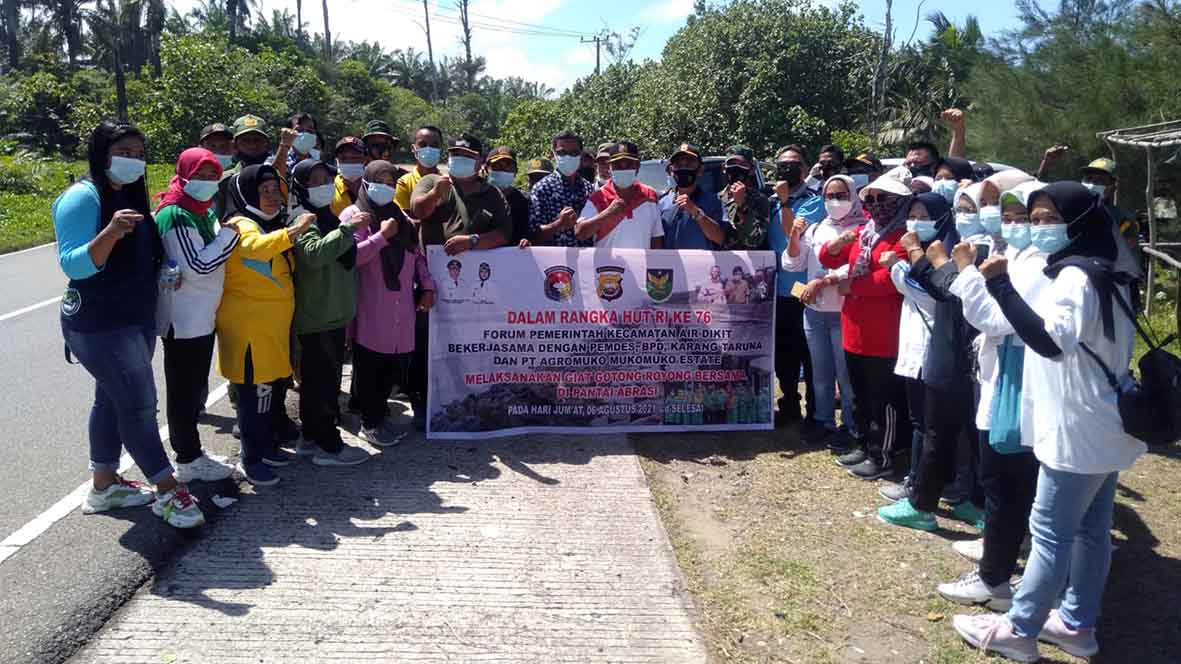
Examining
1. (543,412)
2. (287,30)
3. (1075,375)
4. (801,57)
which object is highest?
(287,30)

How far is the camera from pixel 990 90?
11555mm

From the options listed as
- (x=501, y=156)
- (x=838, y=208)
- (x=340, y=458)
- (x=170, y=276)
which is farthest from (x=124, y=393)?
(x=838, y=208)

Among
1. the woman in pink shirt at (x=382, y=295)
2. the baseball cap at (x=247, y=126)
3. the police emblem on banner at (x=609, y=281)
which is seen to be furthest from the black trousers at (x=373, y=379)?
the baseball cap at (x=247, y=126)

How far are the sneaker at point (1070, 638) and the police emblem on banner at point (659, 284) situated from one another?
10.5 feet

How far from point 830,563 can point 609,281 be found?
2495 millimetres

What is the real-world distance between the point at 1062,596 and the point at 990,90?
31.3 ft

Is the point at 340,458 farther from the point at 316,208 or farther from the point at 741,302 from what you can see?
the point at 741,302

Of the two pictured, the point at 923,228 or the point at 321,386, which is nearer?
the point at 923,228

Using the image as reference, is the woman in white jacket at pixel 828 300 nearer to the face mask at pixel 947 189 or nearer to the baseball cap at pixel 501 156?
the face mask at pixel 947 189

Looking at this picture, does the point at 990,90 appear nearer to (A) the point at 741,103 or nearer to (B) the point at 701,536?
(A) the point at 741,103

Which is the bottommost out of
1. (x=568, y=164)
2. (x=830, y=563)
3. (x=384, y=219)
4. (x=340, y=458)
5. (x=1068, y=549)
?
(x=830, y=563)

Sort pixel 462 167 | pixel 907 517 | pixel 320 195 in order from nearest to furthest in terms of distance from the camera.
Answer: pixel 907 517
pixel 320 195
pixel 462 167

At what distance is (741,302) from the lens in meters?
6.12

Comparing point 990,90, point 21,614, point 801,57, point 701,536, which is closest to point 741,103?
point 801,57
